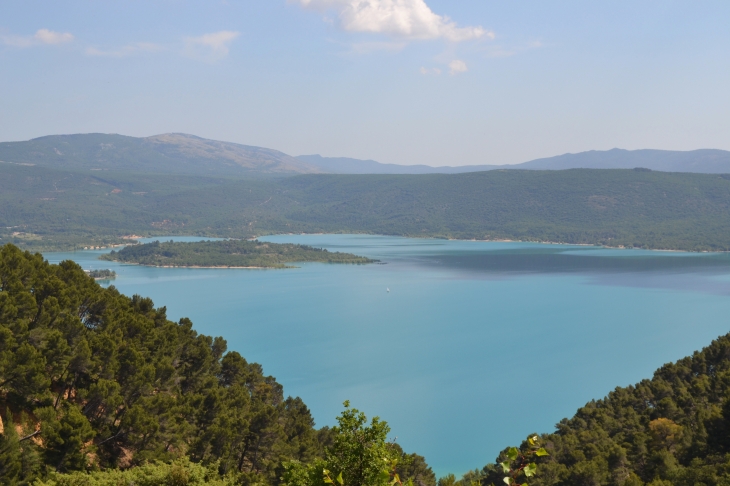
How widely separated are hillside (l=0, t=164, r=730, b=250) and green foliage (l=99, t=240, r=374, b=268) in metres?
19.5

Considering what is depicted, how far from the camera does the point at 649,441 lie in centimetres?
1884

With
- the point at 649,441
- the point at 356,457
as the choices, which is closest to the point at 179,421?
the point at 356,457

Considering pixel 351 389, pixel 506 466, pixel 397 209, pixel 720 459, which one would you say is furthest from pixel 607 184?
pixel 506 466

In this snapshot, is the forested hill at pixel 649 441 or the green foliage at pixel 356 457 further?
the forested hill at pixel 649 441

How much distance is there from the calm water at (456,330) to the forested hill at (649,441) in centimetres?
609

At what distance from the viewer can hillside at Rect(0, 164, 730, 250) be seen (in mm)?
129125

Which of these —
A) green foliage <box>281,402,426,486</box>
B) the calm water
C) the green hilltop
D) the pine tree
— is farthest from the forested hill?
the pine tree

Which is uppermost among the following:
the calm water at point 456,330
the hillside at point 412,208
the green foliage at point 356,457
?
the hillside at point 412,208

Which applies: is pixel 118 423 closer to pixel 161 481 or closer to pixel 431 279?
pixel 161 481

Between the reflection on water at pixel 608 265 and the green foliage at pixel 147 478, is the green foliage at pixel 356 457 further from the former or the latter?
the reflection on water at pixel 608 265

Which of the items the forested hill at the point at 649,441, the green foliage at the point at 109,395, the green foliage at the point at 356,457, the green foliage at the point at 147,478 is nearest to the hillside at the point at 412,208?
the green foliage at the point at 109,395

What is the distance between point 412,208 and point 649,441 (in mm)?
152284

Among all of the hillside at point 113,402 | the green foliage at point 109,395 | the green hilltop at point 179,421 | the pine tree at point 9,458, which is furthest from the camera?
the green foliage at point 109,395

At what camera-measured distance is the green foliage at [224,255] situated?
9150 cm
